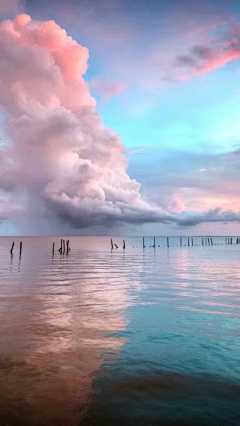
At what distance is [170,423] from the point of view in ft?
23.8

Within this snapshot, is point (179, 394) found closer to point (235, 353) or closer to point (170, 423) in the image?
point (170, 423)

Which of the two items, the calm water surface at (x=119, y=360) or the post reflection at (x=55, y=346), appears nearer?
the calm water surface at (x=119, y=360)

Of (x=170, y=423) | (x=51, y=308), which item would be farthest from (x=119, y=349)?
(x=51, y=308)

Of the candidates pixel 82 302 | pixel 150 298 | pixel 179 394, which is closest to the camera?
pixel 179 394

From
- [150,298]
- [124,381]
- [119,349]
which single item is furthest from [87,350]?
[150,298]

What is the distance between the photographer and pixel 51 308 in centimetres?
1961

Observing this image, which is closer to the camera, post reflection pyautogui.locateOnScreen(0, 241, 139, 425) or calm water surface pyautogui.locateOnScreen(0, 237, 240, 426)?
calm water surface pyautogui.locateOnScreen(0, 237, 240, 426)

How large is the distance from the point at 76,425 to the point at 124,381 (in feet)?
8.68

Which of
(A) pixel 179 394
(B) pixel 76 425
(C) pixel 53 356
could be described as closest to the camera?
(B) pixel 76 425

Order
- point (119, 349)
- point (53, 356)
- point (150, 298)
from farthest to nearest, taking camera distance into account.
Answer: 1. point (150, 298)
2. point (119, 349)
3. point (53, 356)

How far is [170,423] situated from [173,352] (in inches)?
191

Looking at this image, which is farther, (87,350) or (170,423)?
(87,350)

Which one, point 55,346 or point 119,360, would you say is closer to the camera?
point 119,360

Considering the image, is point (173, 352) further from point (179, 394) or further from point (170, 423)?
point (170, 423)
